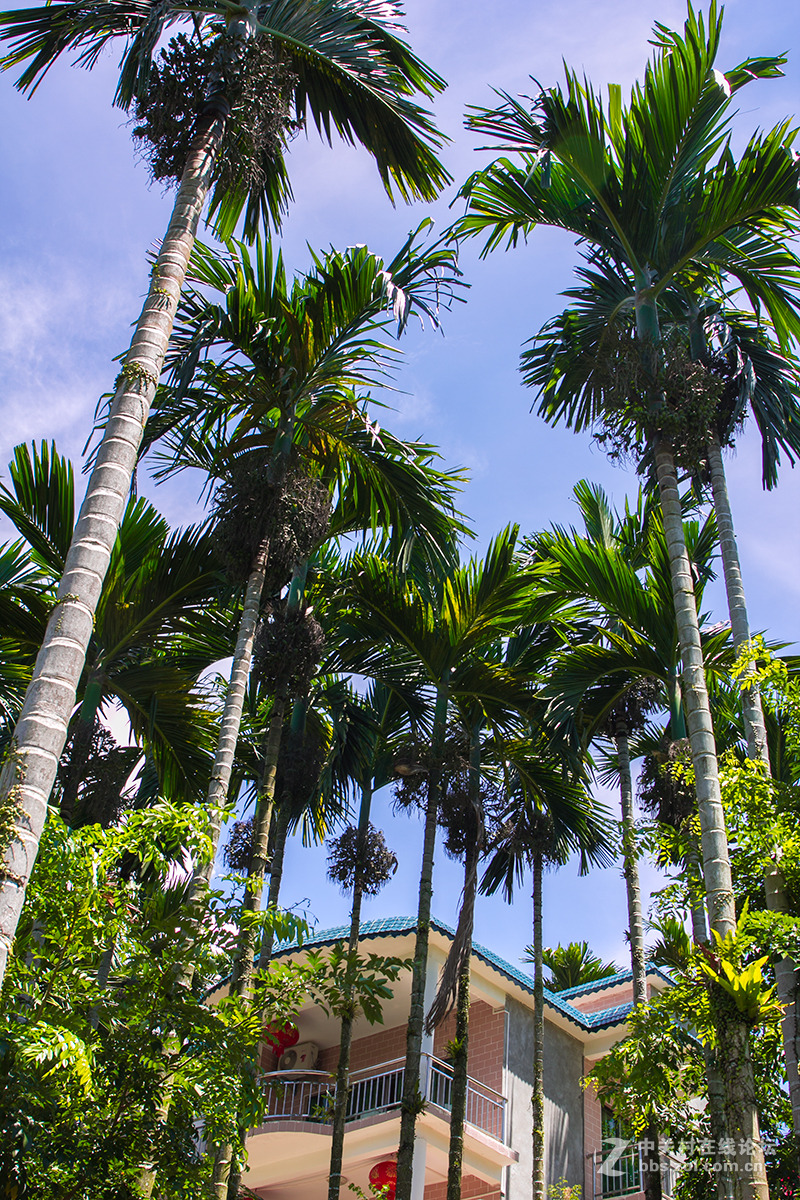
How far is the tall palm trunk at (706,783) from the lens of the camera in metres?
6.07

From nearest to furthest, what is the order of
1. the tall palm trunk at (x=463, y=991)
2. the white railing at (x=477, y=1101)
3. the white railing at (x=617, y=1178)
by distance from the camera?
the tall palm trunk at (x=463, y=991) → the white railing at (x=477, y=1101) → the white railing at (x=617, y=1178)

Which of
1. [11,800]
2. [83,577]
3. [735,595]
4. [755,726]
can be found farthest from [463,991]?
[11,800]

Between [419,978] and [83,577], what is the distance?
6.85 meters

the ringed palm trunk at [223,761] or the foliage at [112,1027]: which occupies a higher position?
the ringed palm trunk at [223,761]

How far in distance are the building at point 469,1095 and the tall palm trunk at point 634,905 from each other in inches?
134

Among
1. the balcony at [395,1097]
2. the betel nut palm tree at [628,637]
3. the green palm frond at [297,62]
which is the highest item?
the green palm frond at [297,62]

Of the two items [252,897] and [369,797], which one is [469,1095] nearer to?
[369,797]

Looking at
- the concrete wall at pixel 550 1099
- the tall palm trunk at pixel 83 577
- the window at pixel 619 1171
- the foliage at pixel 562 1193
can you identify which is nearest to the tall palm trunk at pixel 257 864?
the tall palm trunk at pixel 83 577

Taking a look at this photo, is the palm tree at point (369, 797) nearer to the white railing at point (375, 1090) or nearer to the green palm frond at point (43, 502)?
the white railing at point (375, 1090)

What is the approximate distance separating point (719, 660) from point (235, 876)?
7.08 metres

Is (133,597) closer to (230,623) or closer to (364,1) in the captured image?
(230,623)

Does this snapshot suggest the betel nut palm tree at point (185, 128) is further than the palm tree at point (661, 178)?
No

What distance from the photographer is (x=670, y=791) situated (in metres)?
11.6

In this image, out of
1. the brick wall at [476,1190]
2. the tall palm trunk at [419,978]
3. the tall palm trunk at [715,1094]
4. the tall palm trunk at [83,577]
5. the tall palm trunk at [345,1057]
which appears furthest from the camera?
the brick wall at [476,1190]
